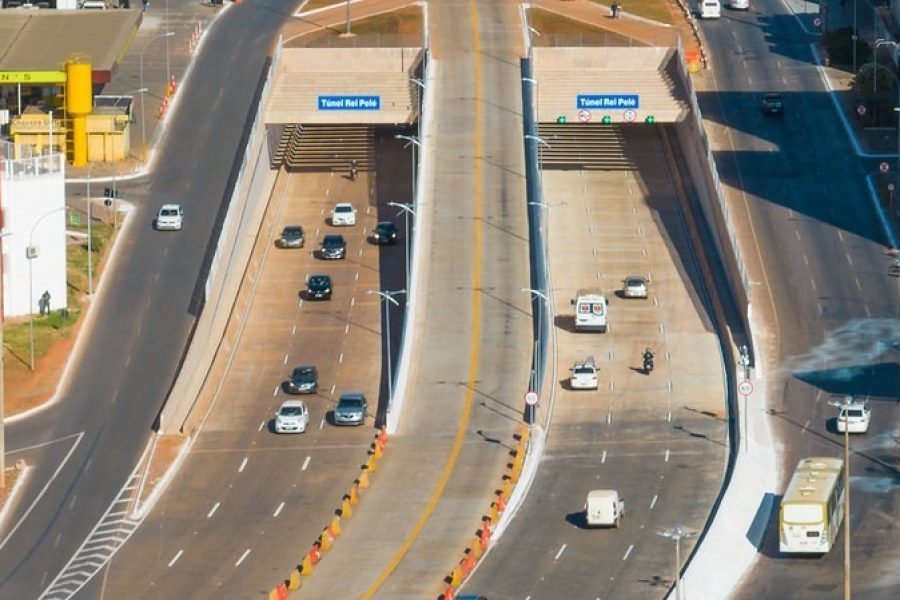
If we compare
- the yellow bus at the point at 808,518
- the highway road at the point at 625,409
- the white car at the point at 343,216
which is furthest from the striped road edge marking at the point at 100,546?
the white car at the point at 343,216

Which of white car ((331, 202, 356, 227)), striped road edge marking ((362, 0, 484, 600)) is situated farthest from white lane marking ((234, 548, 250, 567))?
white car ((331, 202, 356, 227))

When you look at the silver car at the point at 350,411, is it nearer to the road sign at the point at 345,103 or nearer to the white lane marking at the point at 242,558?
the white lane marking at the point at 242,558

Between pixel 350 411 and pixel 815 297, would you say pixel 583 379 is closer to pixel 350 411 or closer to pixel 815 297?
pixel 350 411

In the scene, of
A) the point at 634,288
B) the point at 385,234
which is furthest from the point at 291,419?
the point at 385,234

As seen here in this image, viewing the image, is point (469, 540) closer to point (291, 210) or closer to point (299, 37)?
point (291, 210)

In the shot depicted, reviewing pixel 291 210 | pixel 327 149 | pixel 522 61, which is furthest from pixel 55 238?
pixel 522 61

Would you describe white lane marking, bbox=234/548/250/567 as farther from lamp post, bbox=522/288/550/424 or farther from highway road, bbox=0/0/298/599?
lamp post, bbox=522/288/550/424

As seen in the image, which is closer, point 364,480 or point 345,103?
point 364,480
